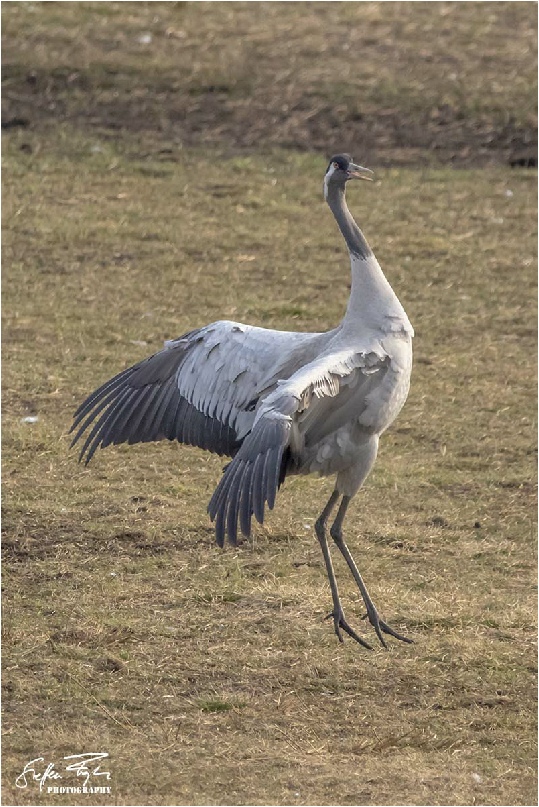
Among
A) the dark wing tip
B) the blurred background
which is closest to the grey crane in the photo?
the dark wing tip

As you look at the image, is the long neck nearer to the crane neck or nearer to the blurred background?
the crane neck

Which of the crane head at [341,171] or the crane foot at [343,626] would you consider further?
the crane head at [341,171]

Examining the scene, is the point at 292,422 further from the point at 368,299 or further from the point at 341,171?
the point at 341,171

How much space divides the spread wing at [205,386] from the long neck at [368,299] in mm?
150

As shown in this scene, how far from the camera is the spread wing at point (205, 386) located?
→ 5.35 meters

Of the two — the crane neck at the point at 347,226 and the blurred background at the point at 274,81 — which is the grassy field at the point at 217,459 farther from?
the crane neck at the point at 347,226

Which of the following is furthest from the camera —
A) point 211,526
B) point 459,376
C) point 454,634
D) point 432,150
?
point 432,150

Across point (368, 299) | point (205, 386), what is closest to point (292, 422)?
point (368, 299)

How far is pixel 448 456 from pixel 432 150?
17.3 ft

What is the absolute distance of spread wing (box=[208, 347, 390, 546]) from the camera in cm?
448

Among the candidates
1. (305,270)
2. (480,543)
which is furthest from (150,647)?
(305,270)

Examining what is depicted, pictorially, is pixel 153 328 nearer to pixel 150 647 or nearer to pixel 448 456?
pixel 448 456

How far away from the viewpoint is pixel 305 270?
9844 millimetres

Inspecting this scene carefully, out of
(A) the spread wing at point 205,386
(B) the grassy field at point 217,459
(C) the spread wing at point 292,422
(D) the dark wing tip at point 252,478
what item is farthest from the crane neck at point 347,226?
(B) the grassy field at point 217,459
